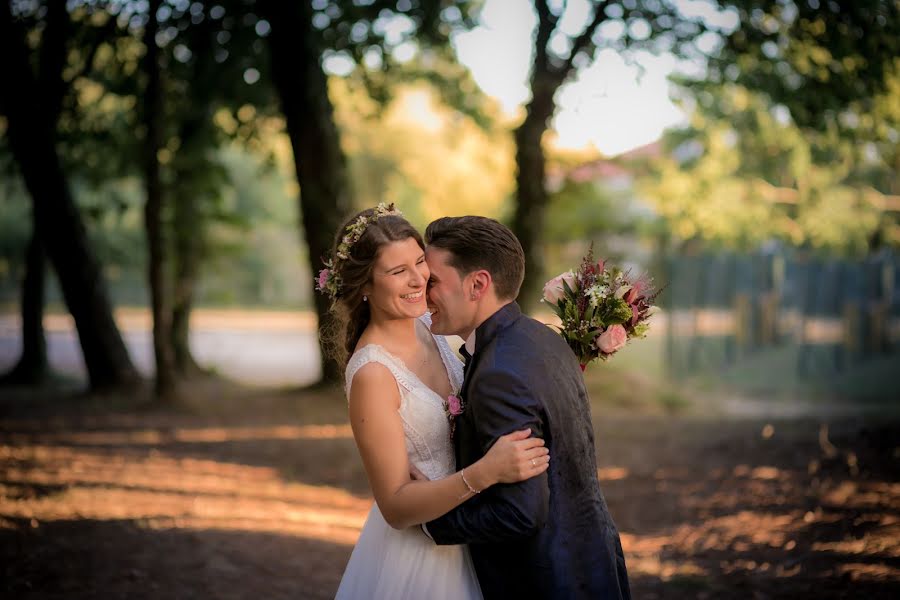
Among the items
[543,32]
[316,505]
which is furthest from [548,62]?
[316,505]

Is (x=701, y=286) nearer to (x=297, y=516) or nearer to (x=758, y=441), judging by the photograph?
(x=758, y=441)

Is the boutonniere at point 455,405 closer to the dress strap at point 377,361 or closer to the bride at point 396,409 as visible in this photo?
the bride at point 396,409

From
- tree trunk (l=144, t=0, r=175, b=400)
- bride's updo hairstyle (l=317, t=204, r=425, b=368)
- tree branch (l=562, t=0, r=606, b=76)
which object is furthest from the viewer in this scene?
tree branch (l=562, t=0, r=606, b=76)

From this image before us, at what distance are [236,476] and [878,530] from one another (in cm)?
565

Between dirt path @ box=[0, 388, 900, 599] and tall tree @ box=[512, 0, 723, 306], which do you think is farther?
tall tree @ box=[512, 0, 723, 306]

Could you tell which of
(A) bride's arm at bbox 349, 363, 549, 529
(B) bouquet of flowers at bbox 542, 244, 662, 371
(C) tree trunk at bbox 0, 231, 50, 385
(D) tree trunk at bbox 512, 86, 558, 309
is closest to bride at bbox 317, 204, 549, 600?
(A) bride's arm at bbox 349, 363, 549, 529

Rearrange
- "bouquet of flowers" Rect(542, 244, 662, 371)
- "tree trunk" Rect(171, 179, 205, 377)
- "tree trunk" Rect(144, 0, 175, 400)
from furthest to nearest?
"tree trunk" Rect(171, 179, 205, 377), "tree trunk" Rect(144, 0, 175, 400), "bouquet of flowers" Rect(542, 244, 662, 371)

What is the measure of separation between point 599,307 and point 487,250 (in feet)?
2.02

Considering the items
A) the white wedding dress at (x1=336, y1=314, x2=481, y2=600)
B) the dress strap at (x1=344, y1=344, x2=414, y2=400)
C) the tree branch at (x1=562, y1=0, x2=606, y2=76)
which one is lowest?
the white wedding dress at (x1=336, y1=314, x2=481, y2=600)

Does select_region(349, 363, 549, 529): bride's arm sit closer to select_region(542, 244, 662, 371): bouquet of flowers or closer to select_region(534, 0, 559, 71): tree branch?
select_region(542, 244, 662, 371): bouquet of flowers

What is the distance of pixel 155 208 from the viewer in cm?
1142

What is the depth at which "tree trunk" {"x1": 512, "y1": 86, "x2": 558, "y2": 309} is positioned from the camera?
12.3 m

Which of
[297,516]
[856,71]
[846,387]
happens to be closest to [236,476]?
[297,516]

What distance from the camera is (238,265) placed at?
4403 centimetres
